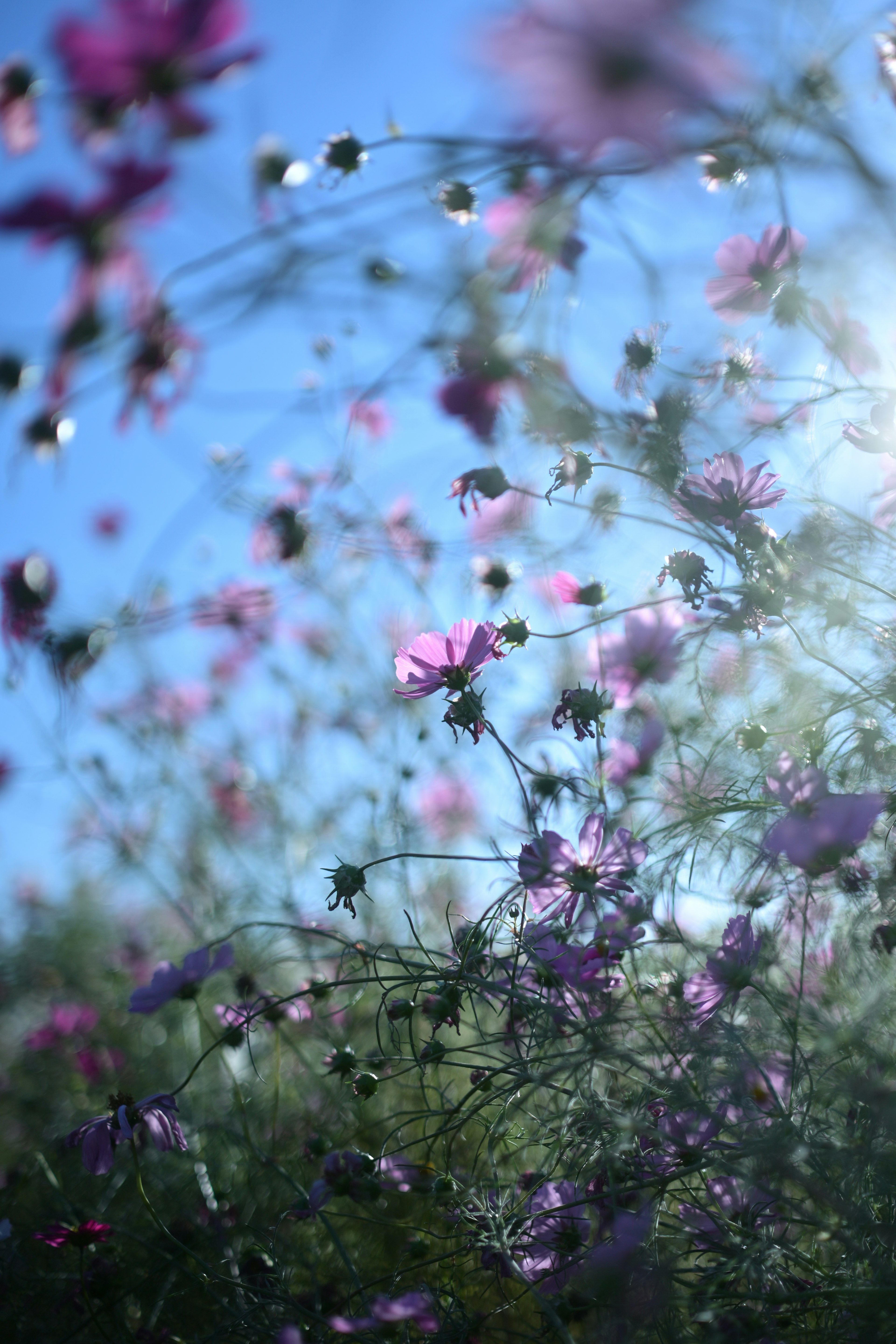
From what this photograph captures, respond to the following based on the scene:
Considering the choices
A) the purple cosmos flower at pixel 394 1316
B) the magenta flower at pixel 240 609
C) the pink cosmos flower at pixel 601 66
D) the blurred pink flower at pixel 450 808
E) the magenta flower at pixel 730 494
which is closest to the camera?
the pink cosmos flower at pixel 601 66

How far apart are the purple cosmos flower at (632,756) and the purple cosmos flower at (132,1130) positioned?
420 mm

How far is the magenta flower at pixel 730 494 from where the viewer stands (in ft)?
1.89

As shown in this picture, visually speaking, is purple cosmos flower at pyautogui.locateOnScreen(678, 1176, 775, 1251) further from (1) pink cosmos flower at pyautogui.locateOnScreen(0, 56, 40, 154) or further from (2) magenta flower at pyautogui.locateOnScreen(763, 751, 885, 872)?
(1) pink cosmos flower at pyautogui.locateOnScreen(0, 56, 40, 154)

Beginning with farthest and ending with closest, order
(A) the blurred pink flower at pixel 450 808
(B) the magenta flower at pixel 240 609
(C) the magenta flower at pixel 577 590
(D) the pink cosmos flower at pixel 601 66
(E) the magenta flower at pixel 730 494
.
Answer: (A) the blurred pink flower at pixel 450 808
(B) the magenta flower at pixel 240 609
(C) the magenta flower at pixel 577 590
(E) the magenta flower at pixel 730 494
(D) the pink cosmos flower at pixel 601 66

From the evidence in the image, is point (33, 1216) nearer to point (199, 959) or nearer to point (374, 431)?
point (199, 959)

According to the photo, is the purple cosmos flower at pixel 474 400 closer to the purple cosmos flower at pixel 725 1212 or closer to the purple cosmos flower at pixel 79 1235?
the purple cosmos flower at pixel 725 1212

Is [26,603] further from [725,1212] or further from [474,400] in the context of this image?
[725,1212]

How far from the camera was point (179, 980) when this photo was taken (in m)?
0.70

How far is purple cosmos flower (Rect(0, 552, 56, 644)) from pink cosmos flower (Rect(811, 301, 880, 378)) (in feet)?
2.62

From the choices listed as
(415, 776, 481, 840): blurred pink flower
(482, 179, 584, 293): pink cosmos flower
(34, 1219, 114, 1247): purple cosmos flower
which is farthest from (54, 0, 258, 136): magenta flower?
(415, 776, 481, 840): blurred pink flower

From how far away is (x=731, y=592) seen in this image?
60 cm

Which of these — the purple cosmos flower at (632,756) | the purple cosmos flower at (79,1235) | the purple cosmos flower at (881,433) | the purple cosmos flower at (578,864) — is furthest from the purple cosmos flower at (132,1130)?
the purple cosmos flower at (881,433)

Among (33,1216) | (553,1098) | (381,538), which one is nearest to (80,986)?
(33,1216)

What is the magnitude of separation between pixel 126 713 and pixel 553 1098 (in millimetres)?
1163
